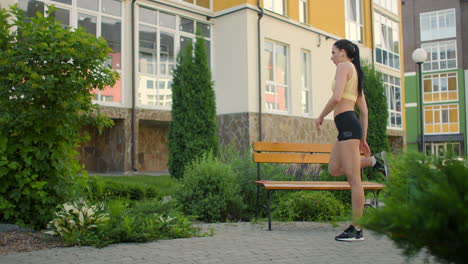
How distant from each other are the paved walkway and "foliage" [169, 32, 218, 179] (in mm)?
5725

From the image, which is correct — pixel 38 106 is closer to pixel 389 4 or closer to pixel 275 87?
pixel 275 87

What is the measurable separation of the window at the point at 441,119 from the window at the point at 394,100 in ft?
70.5

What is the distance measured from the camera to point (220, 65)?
17.7 m

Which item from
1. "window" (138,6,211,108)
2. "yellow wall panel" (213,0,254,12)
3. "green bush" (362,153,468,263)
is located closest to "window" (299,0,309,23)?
"yellow wall panel" (213,0,254,12)

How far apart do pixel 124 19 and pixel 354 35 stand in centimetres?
1313

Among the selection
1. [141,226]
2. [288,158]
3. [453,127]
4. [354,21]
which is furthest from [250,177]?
[453,127]

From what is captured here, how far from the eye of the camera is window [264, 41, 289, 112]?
708 inches

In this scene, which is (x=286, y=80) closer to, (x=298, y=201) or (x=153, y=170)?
(x=153, y=170)

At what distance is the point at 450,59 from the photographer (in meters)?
46.2

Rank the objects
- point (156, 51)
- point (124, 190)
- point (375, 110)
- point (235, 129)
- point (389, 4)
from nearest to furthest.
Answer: point (124, 190)
point (375, 110)
point (156, 51)
point (235, 129)
point (389, 4)

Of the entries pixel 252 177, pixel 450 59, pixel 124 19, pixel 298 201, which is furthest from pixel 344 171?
pixel 450 59

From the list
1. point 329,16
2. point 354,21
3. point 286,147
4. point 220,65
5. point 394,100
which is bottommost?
point 286,147

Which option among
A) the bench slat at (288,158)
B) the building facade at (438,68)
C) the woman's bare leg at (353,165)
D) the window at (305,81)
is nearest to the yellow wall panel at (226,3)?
the window at (305,81)

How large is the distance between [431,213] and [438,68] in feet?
164
